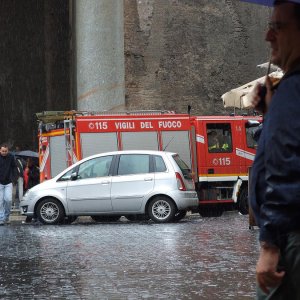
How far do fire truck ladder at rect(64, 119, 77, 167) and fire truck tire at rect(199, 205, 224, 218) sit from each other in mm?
3347

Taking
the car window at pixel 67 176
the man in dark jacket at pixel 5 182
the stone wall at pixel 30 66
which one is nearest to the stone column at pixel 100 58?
the man in dark jacket at pixel 5 182

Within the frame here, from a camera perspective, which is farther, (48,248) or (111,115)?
(111,115)

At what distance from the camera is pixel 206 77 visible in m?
30.0

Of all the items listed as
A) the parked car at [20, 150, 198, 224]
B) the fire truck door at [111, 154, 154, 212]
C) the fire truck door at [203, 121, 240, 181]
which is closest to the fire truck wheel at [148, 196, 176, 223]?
the parked car at [20, 150, 198, 224]

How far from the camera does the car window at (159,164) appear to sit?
18.8 metres

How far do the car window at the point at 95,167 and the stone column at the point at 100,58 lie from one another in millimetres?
6919

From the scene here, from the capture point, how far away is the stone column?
25.8 metres

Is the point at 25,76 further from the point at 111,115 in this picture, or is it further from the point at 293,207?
the point at 293,207

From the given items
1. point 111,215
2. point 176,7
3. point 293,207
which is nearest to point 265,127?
point 293,207

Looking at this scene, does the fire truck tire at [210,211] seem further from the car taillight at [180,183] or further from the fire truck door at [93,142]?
the car taillight at [180,183]

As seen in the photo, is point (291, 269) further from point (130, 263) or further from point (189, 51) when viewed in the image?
point (189, 51)

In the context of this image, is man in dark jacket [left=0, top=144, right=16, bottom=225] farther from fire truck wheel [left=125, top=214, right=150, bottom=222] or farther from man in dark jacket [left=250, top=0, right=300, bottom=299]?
man in dark jacket [left=250, top=0, right=300, bottom=299]

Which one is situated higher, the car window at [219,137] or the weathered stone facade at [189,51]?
the weathered stone facade at [189,51]

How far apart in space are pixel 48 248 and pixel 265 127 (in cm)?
996
